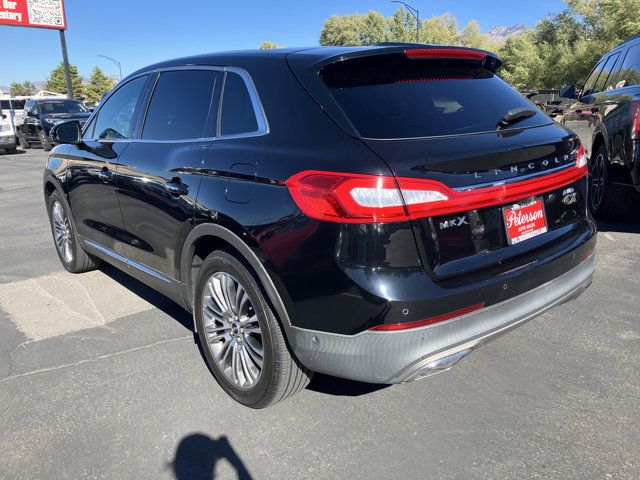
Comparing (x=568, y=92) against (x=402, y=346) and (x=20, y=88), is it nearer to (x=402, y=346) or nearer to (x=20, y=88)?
(x=402, y=346)

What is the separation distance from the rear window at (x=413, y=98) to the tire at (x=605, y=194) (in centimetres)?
347

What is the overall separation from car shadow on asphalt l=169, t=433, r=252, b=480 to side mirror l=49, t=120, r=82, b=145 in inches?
117

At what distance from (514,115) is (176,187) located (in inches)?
72.8

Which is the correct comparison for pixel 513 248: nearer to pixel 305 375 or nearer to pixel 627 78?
pixel 305 375

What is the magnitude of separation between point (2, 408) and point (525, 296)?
280 cm

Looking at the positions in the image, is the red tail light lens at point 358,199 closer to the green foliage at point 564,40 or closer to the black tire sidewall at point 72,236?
the black tire sidewall at point 72,236


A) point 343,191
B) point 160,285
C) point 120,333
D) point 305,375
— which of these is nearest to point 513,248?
point 343,191

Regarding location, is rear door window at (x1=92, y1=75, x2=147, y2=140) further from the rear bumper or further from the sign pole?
the sign pole

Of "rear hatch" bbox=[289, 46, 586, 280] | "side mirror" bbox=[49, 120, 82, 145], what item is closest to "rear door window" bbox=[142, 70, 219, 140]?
"rear hatch" bbox=[289, 46, 586, 280]

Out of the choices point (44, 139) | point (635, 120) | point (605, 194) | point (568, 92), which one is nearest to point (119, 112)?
point (635, 120)

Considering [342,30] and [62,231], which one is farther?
[342,30]

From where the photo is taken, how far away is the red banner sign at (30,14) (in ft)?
91.9

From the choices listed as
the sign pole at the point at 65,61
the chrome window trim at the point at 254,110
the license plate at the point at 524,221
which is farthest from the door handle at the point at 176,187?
the sign pole at the point at 65,61

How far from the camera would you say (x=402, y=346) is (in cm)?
212
